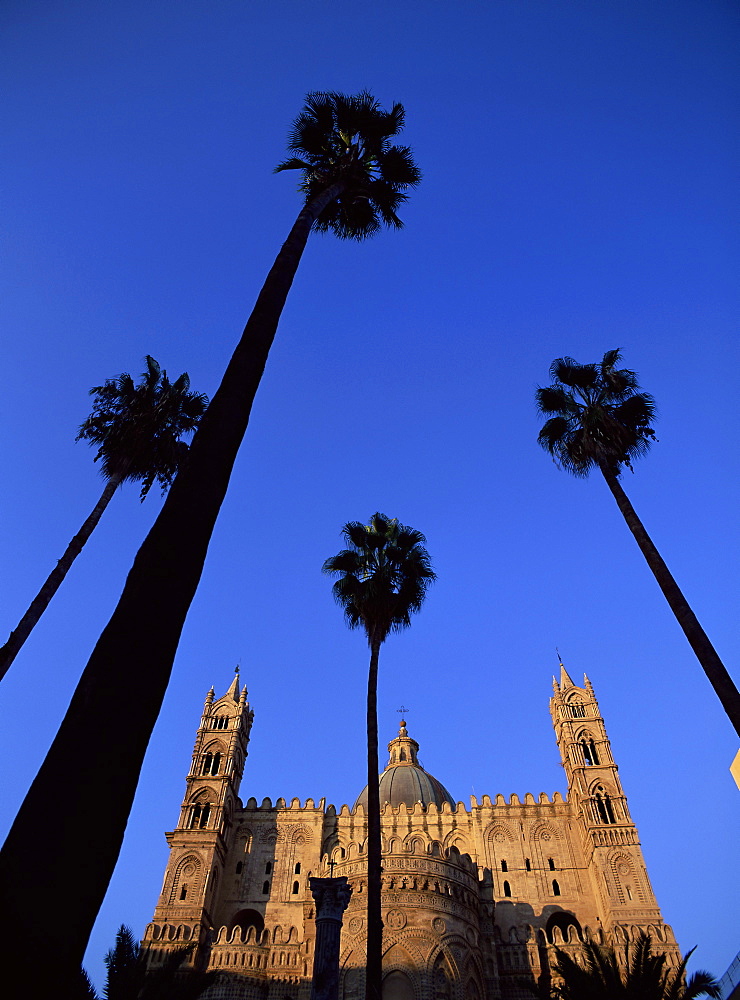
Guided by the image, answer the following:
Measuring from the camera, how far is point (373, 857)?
63.6 feet

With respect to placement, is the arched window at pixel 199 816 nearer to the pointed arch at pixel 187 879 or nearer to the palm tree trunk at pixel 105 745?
the pointed arch at pixel 187 879

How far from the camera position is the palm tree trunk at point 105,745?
418 centimetres

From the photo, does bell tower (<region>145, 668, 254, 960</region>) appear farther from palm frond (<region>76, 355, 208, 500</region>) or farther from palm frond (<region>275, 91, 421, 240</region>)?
palm frond (<region>275, 91, 421, 240</region>)

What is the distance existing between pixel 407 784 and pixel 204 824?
16183 mm

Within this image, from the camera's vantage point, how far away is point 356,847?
38.0m

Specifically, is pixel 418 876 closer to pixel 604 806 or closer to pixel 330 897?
pixel 604 806

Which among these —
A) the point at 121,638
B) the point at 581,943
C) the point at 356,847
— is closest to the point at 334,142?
the point at 121,638

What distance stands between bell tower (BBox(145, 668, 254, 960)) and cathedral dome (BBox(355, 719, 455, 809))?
10.2 m

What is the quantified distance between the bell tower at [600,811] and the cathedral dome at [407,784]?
1050 cm

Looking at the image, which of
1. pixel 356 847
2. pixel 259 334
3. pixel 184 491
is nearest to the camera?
pixel 184 491

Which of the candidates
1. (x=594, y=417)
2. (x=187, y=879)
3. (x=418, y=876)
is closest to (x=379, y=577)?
(x=594, y=417)

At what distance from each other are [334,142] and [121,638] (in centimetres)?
1598

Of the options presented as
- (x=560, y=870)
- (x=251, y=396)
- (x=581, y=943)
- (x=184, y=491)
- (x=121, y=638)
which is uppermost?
(x=560, y=870)

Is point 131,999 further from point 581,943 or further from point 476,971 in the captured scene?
point 581,943
